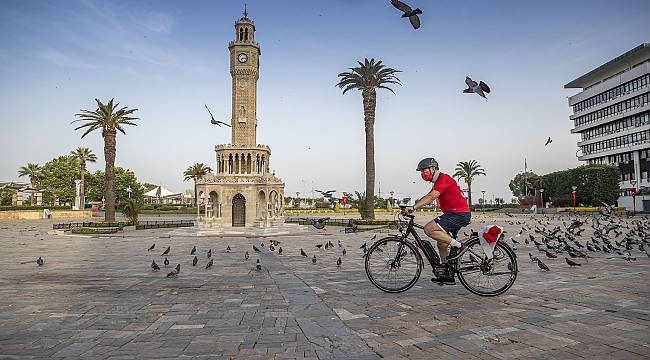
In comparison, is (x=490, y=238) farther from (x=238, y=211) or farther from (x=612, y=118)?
(x=612, y=118)

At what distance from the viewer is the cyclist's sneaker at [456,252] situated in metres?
6.55

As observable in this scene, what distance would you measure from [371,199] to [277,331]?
29.8m

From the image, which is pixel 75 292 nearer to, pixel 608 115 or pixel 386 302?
pixel 386 302

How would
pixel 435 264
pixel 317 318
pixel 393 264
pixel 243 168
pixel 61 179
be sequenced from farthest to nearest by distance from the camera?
1. pixel 61 179
2. pixel 243 168
3. pixel 393 264
4. pixel 435 264
5. pixel 317 318

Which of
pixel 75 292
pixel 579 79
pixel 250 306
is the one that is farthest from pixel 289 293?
pixel 579 79

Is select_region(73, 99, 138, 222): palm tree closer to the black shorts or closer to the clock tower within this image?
the clock tower

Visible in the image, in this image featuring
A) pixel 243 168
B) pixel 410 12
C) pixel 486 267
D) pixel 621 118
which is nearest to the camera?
pixel 486 267

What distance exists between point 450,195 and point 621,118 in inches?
3271

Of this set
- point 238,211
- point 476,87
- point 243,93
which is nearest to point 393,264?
point 476,87

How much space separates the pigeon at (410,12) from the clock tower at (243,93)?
32253 millimetres

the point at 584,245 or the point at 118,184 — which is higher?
the point at 118,184

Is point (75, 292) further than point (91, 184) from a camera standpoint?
No

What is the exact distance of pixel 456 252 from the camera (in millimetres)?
6594

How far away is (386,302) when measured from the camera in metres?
6.34
